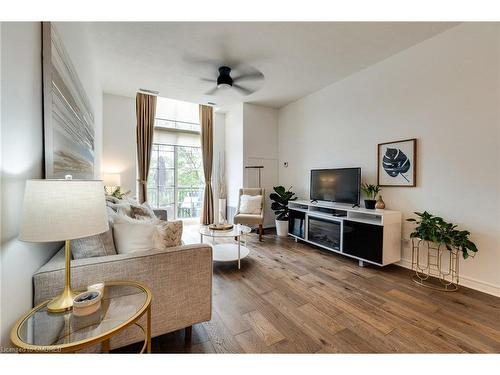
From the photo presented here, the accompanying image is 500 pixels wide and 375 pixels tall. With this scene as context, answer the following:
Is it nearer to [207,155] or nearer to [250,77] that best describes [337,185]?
[250,77]

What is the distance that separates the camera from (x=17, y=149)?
3.12 ft

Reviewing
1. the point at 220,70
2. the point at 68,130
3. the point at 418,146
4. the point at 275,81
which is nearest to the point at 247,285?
the point at 68,130

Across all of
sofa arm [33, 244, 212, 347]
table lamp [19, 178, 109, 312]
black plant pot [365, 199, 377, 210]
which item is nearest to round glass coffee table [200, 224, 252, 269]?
sofa arm [33, 244, 212, 347]

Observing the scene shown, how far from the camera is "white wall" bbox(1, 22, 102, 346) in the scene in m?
0.86

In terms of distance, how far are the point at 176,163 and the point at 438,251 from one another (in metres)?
5.03

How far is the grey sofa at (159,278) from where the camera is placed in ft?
3.61

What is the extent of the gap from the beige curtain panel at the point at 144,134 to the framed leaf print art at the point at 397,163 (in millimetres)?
4360

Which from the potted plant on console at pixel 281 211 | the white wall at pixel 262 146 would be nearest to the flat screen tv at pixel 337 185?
the potted plant on console at pixel 281 211

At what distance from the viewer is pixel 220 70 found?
10.0 feet

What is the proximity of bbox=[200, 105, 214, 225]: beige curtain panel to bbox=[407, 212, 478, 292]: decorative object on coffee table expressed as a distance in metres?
4.06

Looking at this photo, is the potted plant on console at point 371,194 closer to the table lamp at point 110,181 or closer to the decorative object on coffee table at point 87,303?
the decorative object on coffee table at point 87,303
